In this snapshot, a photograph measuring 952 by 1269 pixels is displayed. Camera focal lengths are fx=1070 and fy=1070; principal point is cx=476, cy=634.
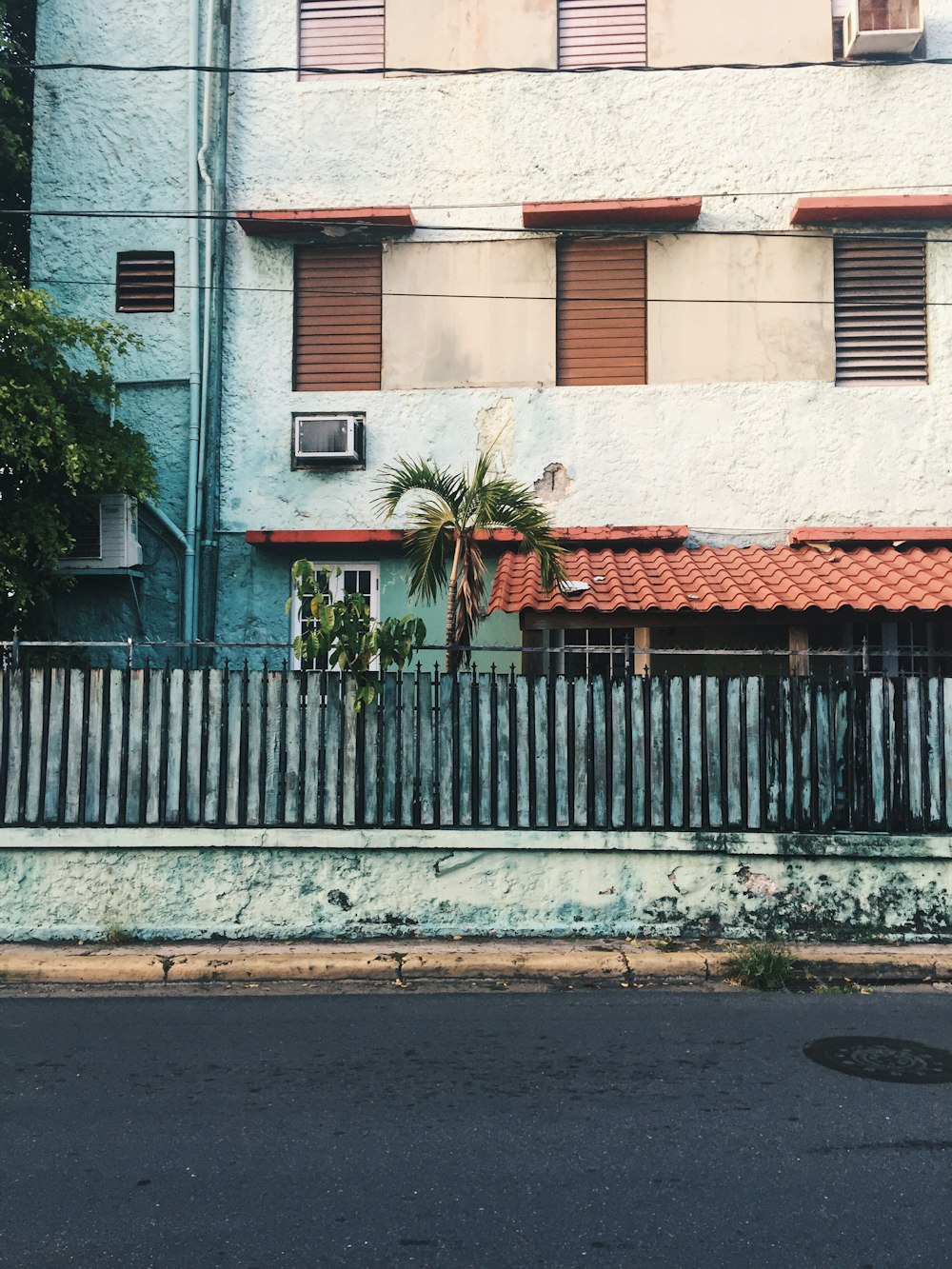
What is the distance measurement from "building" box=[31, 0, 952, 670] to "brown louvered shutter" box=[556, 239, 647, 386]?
32 mm

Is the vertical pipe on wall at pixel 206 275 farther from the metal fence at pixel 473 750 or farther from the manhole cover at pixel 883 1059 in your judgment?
the manhole cover at pixel 883 1059

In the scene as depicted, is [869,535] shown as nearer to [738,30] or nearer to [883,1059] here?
[738,30]

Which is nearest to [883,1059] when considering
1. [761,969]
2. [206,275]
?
[761,969]

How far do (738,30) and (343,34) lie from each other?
4.47 metres

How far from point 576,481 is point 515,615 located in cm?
163

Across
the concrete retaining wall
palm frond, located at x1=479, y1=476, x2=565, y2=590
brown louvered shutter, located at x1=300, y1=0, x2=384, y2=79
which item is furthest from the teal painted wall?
brown louvered shutter, located at x1=300, y1=0, x2=384, y2=79

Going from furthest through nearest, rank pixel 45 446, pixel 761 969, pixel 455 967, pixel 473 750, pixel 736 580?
1. pixel 736 580
2. pixel 45 446
3. pixel 473 750
4. pixel 455 967
5. pixel 761 969

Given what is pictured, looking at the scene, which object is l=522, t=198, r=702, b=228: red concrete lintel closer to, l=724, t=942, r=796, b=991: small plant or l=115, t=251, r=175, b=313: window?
l=115, t=251, r=175, b=313: window

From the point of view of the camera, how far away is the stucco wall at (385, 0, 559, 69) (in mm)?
12070

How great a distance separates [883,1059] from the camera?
542cm

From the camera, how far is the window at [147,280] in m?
12.1

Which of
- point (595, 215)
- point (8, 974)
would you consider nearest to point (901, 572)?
point (595, 215)

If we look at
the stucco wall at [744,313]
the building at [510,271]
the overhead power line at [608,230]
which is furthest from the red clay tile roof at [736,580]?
the overhead power line at [608,230]

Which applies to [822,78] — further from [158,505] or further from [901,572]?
[158,505]
